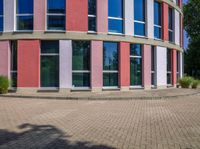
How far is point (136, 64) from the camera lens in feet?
79.0

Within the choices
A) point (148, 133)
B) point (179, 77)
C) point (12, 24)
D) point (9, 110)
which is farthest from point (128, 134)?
point (179, 77)

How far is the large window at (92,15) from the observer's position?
2222 cm

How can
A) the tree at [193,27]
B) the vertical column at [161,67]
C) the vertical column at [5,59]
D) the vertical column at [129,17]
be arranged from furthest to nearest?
1. the tree at [193,27]
2. the vertical column at [161,67]
3. the vertical column at [129,17]
4. the vertical column at [5,59]

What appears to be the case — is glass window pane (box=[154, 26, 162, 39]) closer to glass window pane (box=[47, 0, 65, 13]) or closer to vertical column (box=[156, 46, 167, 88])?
vertical column (box=[156, 46, 167, 88])

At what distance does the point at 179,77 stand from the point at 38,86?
14823 mm

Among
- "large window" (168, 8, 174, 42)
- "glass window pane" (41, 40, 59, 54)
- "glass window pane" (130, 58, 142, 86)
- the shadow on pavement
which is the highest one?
"large window" (168, 8, 174, 42)

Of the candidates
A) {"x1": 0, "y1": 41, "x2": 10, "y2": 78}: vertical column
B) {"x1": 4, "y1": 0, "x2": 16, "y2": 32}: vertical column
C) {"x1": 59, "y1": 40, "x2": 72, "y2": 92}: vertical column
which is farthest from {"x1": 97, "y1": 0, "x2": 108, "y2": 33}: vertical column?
{"x1": 0, "y1": 41, "x2": 10, "y2": 78}: vertical column

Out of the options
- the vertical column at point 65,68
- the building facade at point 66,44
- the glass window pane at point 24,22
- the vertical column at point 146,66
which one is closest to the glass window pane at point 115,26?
the building facade at point 66,44

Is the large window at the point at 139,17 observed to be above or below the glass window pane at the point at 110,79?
above

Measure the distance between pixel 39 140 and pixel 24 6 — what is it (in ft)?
50.3

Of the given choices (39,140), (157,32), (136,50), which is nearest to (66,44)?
(136,50)

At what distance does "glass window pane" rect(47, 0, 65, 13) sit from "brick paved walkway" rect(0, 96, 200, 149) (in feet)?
31.4

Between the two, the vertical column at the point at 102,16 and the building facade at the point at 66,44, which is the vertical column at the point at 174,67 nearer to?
the building facade at the point at 66,44

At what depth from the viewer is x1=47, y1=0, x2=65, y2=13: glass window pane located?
71.0 feet
